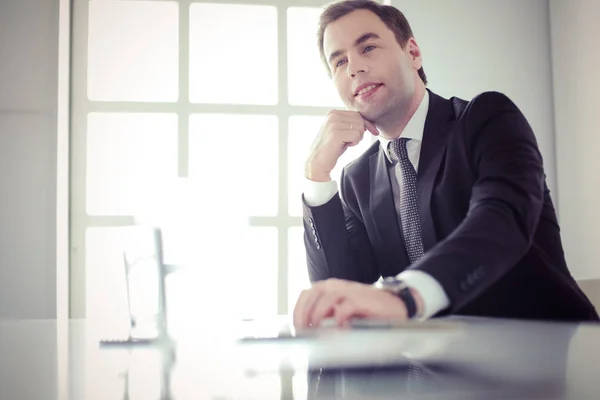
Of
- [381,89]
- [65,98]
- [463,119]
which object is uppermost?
[65,98]

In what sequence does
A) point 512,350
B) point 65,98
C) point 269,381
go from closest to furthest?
point 269,381, point 512,350, point 65,98

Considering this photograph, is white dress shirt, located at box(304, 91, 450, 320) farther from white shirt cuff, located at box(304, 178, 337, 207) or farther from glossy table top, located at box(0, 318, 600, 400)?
A: glossy table top, located at box(0, 318, 600, 400)

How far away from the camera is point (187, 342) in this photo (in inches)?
33.9

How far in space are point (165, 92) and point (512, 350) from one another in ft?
11.1

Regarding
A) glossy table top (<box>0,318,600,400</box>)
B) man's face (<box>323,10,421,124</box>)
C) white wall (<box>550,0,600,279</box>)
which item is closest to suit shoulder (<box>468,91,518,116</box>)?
man's face (<box>323,10,421,124</box>)

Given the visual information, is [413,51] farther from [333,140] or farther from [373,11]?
[333,140]

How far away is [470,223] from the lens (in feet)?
3.18

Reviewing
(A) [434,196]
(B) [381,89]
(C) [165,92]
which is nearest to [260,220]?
(C) [165,92]

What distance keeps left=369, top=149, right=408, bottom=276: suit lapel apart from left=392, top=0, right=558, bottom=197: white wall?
7.62ft

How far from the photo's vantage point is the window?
3.57 meters

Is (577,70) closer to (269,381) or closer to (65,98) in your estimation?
(65,98)

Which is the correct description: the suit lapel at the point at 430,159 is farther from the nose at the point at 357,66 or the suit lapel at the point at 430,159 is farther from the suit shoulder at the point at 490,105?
the nose at the point at 357,66

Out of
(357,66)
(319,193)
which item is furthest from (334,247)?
(357,66)

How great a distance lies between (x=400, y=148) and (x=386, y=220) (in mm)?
206
